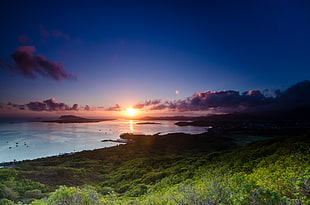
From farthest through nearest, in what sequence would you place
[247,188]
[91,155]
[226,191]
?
[91,155] < [226,191] < [247,188]

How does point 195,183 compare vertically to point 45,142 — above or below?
above

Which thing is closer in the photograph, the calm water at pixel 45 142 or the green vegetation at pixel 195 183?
the green vegetation at pixel 195 183

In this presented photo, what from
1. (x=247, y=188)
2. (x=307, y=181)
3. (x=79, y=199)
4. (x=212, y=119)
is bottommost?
(x=212, y=119)

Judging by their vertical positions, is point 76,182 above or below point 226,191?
below

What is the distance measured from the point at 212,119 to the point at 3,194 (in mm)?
164002

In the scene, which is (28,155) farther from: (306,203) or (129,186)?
(306,203)

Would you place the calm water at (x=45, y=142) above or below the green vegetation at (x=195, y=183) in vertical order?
below

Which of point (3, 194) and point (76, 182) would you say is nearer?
point (3, 194)

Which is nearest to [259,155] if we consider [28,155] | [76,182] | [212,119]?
[76,182]

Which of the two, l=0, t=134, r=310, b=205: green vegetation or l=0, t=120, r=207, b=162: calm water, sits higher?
l=0, t=134, r=310, b=205: green vegetation

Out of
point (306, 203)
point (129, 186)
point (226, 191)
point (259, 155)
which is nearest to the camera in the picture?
point (306, 203)

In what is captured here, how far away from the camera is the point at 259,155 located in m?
13.2

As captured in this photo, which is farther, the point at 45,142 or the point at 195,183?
the point at 45,142

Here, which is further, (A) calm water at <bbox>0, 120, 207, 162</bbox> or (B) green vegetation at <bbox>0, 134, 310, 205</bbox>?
(A) calm water at <bbox>0, 120, 207, 162</bbox>
